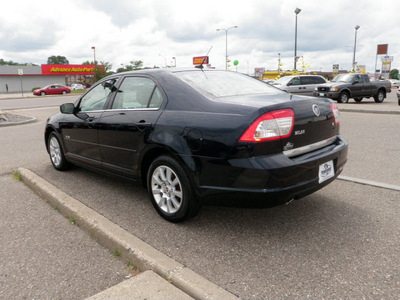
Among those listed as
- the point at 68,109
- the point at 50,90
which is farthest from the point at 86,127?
the point at 50,90

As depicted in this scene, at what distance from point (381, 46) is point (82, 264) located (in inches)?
3940

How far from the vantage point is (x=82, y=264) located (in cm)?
286

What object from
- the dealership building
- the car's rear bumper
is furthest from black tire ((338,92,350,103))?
the dealership building

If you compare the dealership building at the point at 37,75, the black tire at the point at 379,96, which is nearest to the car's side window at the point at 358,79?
the black tire at the point at 379,96

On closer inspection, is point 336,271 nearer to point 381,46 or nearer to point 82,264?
point 82,264

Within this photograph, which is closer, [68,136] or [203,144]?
[203,144]

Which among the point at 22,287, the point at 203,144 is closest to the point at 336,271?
the point at 203,144

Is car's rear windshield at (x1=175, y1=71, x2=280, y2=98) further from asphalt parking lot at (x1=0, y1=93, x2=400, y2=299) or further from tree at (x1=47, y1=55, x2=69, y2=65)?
tree at (x1=47, y1=55, x2=69, y2=65)

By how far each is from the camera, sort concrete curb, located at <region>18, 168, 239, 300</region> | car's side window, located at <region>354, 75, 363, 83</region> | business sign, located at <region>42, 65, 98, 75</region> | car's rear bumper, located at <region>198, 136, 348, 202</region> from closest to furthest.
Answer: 1. concrete curb, located at <region>18, 168, 239, 300</region>
2. car's rear bumper, located at <region>198, 136, 348, 202</region>
3. car's side window, located at <region>354, 75, 363, 83</region>
4. business sign, located at <region>42, 65, 98, 75</region>

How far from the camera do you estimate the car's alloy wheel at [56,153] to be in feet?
18.1

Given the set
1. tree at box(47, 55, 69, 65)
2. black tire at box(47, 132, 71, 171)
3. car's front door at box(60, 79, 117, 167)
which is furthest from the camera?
tree at box(47, 55, 69, 65)

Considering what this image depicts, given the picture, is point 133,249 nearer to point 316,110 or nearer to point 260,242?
point 260,242

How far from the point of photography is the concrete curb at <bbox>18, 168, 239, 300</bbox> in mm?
2361

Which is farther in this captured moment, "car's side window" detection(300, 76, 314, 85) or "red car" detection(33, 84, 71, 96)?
"red car" detection(33, 84, 71, 96)
